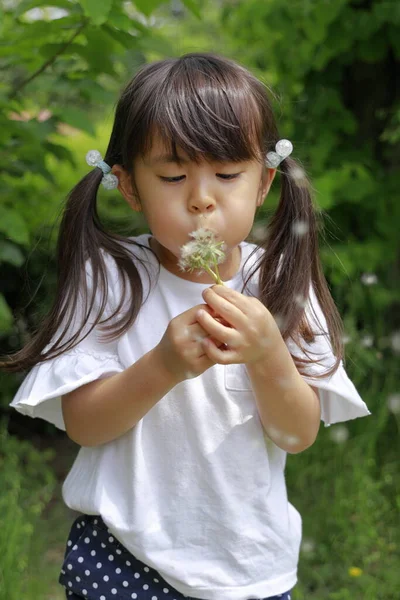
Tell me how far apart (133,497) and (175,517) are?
3.5 inches

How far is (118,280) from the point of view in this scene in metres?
1.63

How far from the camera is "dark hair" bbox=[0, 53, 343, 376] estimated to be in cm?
144

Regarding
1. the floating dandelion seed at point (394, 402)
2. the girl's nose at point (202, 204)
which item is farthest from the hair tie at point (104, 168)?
the floating dandelion seed at point (394, 402)

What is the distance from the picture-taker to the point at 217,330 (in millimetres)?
1348

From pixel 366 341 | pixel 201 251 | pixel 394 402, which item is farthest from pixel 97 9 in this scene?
pixel 394 402

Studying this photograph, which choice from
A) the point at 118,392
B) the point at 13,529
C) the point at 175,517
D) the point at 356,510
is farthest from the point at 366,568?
the point at 118,392

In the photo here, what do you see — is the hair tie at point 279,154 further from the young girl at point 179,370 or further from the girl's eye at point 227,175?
the girl's eye at point 227,175

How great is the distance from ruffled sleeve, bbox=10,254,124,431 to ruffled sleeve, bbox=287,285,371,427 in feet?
1.15

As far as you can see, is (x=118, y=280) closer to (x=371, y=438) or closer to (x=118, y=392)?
(x=118, y=392)

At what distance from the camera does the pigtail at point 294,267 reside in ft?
5.29

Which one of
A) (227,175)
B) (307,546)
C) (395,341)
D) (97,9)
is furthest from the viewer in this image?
(395,341)

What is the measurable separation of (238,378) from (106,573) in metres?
0.46

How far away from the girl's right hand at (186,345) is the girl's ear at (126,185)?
30cm

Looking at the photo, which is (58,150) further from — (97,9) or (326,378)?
(326,378)
